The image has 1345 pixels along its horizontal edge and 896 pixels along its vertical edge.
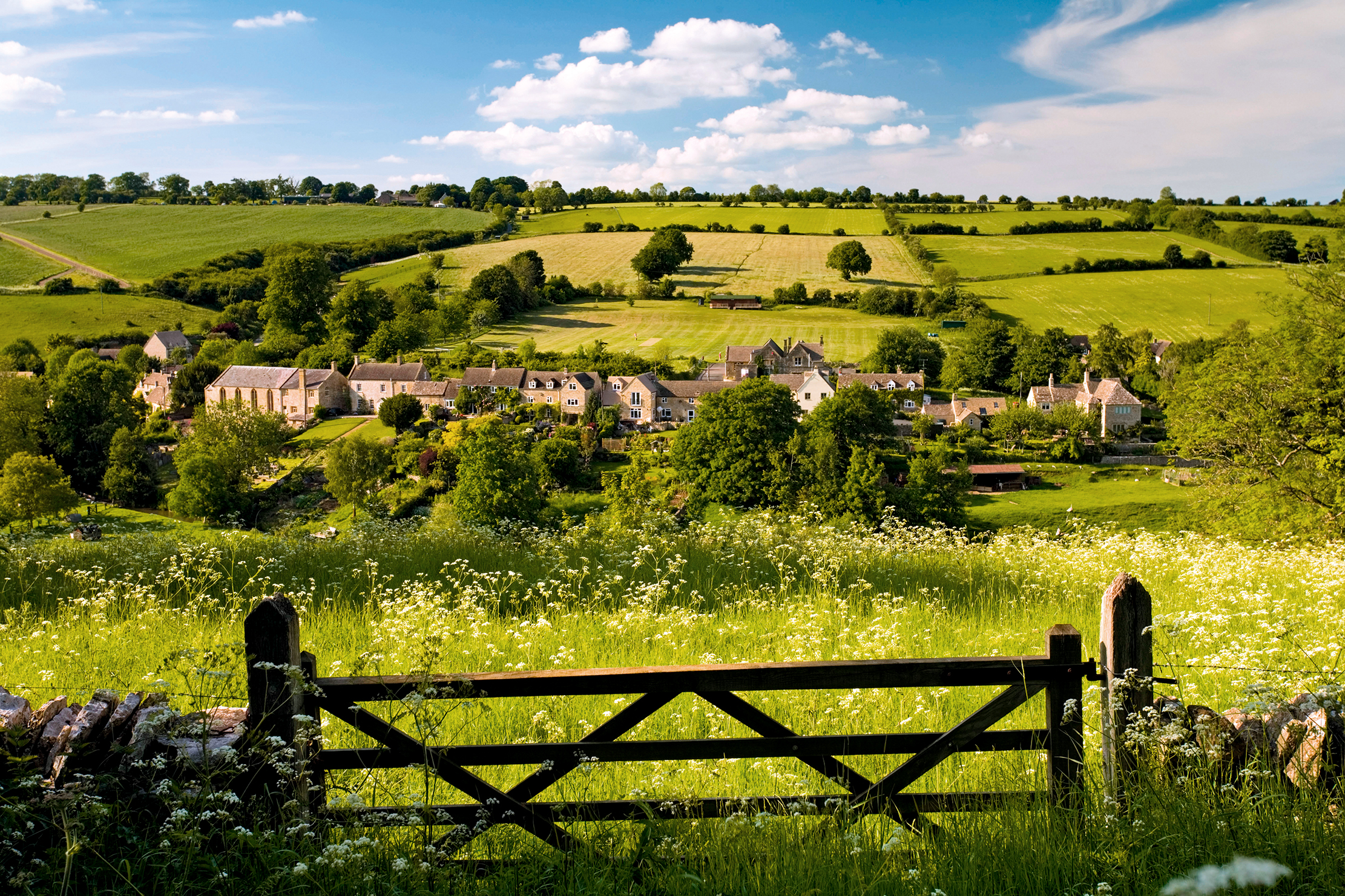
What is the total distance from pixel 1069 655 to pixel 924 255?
139423 mm

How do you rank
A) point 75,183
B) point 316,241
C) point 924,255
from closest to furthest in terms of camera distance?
point 924,255 → point 316,241 → point 75,183

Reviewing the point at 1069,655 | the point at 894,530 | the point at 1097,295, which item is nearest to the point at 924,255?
the point at 1097,295

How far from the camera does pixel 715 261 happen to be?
143m

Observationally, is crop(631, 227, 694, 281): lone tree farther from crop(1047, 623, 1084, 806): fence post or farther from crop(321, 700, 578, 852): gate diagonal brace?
crop(321, 700, 578, 852): gate diagonal brace

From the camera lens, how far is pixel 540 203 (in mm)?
182875

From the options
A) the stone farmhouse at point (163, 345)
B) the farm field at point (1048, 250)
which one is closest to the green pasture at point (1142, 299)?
the farm field at point (1048, 250)

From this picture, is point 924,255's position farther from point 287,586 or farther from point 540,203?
point 287,586

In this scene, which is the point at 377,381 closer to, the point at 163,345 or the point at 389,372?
the point at 389,372

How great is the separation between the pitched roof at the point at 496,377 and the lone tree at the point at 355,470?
23.3 meters

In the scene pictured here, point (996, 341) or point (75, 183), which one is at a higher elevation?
point (75, 183)

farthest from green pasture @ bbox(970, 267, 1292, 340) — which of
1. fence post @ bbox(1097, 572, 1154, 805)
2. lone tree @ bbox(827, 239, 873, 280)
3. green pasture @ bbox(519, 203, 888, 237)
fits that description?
fence post @ bbox(1097, 572, 1154, 805)

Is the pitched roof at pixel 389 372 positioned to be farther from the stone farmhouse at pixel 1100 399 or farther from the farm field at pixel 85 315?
the stone farmhouse at pixel 1100 399

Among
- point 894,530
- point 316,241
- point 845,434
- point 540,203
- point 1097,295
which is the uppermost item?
point 540,203

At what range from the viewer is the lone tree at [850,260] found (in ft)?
420
